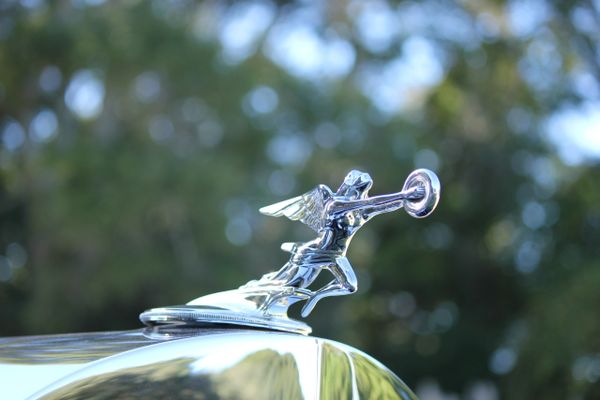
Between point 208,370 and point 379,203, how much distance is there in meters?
0.55

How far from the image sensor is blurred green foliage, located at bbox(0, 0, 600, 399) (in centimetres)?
1379

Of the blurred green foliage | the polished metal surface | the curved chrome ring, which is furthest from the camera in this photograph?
the blurred green foliage

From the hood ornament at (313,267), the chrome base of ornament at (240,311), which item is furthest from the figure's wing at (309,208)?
the chrome base of ornament at (240,311)

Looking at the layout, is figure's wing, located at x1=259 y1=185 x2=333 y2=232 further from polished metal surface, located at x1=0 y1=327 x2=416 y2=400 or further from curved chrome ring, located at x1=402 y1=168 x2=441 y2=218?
polished metal surface, located at x1=0 y1=327 x2=416 y2=400

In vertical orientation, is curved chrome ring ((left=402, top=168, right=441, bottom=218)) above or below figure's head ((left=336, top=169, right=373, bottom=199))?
below

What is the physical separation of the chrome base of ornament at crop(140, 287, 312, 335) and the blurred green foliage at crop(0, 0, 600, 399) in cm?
1067

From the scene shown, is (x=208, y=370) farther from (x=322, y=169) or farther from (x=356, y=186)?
(x=322, y=169)

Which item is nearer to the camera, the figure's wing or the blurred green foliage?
the figure's wing

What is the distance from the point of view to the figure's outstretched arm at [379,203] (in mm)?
2201

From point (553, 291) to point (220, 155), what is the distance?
207 inches

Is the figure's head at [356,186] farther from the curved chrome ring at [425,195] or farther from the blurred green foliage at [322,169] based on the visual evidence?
the blurred green foliage at [322,169]

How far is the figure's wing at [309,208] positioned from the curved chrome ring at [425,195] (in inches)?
9.3

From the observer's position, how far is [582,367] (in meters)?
12.7

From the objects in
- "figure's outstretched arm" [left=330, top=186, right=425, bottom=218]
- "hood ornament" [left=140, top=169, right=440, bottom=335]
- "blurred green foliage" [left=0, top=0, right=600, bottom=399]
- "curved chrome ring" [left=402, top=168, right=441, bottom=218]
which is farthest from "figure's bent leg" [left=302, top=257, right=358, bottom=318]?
"blurred green foliage" [left=0, top=0, right=600, bottom=399]
